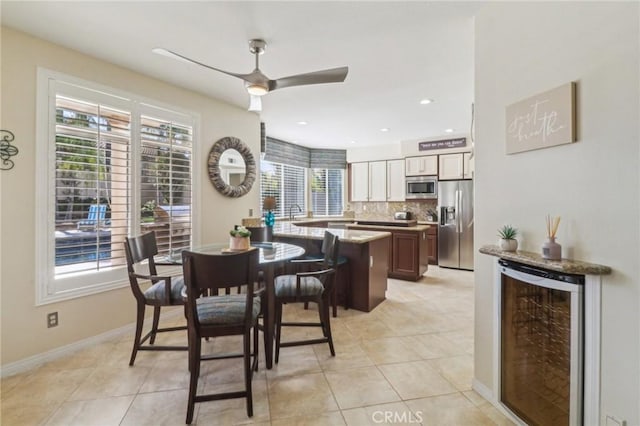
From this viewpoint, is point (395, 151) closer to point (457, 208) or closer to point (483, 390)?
point (457, 208)

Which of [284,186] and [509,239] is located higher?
[284,186]

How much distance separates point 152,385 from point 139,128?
2.36 metres

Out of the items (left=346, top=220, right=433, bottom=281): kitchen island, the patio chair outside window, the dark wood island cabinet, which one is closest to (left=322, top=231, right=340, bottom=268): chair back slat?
the patio chair outside window

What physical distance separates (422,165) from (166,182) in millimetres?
4698

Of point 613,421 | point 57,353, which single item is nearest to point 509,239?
point 613,421

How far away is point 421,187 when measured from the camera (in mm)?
5945

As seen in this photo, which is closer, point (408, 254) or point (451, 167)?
point (408, 254)

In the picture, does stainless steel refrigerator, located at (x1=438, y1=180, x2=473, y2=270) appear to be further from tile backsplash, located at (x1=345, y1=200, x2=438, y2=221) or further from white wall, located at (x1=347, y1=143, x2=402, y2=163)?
white wall, located at (x1=347, y1=143, x2=402, y2=163)

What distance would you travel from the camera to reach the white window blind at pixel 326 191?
272 inches

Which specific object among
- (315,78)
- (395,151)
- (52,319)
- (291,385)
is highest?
(395,151)

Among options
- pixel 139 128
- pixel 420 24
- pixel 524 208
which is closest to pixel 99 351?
pixel 139 128

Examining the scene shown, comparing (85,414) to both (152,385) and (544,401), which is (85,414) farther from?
(544,401)

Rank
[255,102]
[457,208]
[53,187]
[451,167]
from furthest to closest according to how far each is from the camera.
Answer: [451,167], [457,208], [255,102], [53,187]

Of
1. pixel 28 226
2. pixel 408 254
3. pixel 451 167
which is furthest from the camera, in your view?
pixel 451 167
